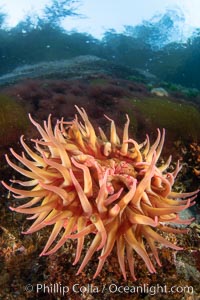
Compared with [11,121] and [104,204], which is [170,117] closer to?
[11,121]

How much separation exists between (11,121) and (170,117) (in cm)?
372

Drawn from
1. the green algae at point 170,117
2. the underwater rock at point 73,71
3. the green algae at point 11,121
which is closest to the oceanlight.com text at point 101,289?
the green algae at point 11,121

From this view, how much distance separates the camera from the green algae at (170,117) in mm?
6570

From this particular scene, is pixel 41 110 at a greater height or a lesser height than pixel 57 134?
lesser

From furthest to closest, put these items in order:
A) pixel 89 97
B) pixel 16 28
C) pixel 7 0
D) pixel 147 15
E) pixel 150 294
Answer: pixel 147 15
pixel 7 0
pixel 16 28
pixel 89 97
pixel 150 294

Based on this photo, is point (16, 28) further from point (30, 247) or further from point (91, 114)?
point (30, 247)

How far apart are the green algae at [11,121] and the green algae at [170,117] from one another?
263 cm

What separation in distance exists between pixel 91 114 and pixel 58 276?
13.5 ft

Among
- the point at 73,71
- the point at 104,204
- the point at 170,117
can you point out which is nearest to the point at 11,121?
the point at 170,117

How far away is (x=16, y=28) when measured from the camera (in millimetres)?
27719

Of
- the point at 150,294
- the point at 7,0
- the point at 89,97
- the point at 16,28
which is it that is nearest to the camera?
the point at 150,294

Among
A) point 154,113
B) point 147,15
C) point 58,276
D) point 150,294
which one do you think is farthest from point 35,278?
point 147,15

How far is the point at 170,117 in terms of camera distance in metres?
7.04

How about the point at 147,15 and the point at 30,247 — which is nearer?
the point at 30,247
